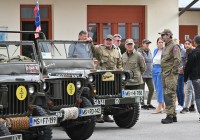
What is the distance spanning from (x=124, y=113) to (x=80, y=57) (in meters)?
1.51

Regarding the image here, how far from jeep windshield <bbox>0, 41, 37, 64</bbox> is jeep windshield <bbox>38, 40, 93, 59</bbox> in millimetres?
652

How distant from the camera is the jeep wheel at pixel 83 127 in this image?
10.0 metres

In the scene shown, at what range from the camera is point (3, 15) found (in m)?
19.6

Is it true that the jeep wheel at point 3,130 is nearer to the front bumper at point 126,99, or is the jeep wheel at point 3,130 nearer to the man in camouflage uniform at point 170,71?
the front bumper at point 126,99

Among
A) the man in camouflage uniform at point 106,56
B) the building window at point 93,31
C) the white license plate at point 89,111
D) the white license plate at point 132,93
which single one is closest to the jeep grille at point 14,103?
the white license plate at point 89,111

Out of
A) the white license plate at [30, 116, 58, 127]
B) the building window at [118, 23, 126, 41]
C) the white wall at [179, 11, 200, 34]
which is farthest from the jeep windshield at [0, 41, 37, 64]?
the white wall at [179, 11, 200, 34]

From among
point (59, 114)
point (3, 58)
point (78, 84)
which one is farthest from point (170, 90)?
point (3, 58)

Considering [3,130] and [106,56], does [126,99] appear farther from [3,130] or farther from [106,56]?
[3,130]

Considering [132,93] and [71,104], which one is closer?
[71,104]

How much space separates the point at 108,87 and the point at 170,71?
69.5 inches

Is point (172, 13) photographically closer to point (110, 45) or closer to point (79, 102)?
point (110, 45)

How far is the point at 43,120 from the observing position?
8672 mm

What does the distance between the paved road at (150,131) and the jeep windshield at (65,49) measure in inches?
→ 60.3

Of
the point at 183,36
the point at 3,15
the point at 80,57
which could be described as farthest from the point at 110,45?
the point at 183,36
